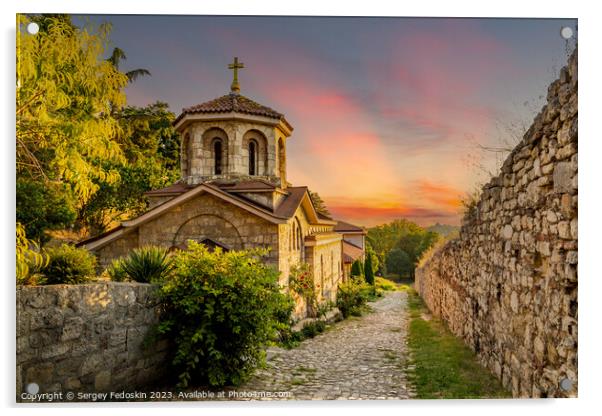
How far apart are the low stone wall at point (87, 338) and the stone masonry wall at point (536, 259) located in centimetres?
379

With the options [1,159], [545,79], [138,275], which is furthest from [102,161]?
[545,79]

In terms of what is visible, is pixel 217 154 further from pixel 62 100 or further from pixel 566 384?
pixel 566 384

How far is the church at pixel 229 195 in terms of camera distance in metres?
8.09

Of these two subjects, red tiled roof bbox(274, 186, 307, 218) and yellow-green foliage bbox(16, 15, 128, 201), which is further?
red tiled roof bbox(274, 186, 307, 218)

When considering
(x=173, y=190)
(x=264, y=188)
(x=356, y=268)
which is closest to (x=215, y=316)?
(x=173, y=190)

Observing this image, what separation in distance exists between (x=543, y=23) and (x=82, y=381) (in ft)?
19.6

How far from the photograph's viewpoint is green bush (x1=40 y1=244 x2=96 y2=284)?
178 inches

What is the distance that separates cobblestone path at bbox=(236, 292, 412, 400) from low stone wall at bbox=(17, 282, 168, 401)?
1168 millimetres

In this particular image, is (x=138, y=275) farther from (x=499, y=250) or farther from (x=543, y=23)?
(x=543, y=23)

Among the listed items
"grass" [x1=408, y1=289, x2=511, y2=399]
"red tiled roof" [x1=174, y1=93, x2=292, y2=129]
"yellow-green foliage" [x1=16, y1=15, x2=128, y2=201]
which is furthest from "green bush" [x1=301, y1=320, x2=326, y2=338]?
"yellow-green foliage" [x1=16, y1=15, x2=128, y2=201]

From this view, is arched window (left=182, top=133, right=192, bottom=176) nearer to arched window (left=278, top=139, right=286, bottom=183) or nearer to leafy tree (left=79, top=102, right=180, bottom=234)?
leafy tree (left=79, top=102, right=180, bottom=234)

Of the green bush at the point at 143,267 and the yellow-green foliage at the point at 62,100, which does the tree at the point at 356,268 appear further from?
the yellow-green foliage at the point at 62,100

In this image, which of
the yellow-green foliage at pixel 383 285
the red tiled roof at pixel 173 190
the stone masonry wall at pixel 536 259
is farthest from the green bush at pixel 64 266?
the yellow-green foliage at pixel 383 285

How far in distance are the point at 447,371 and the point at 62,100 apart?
205 inches
